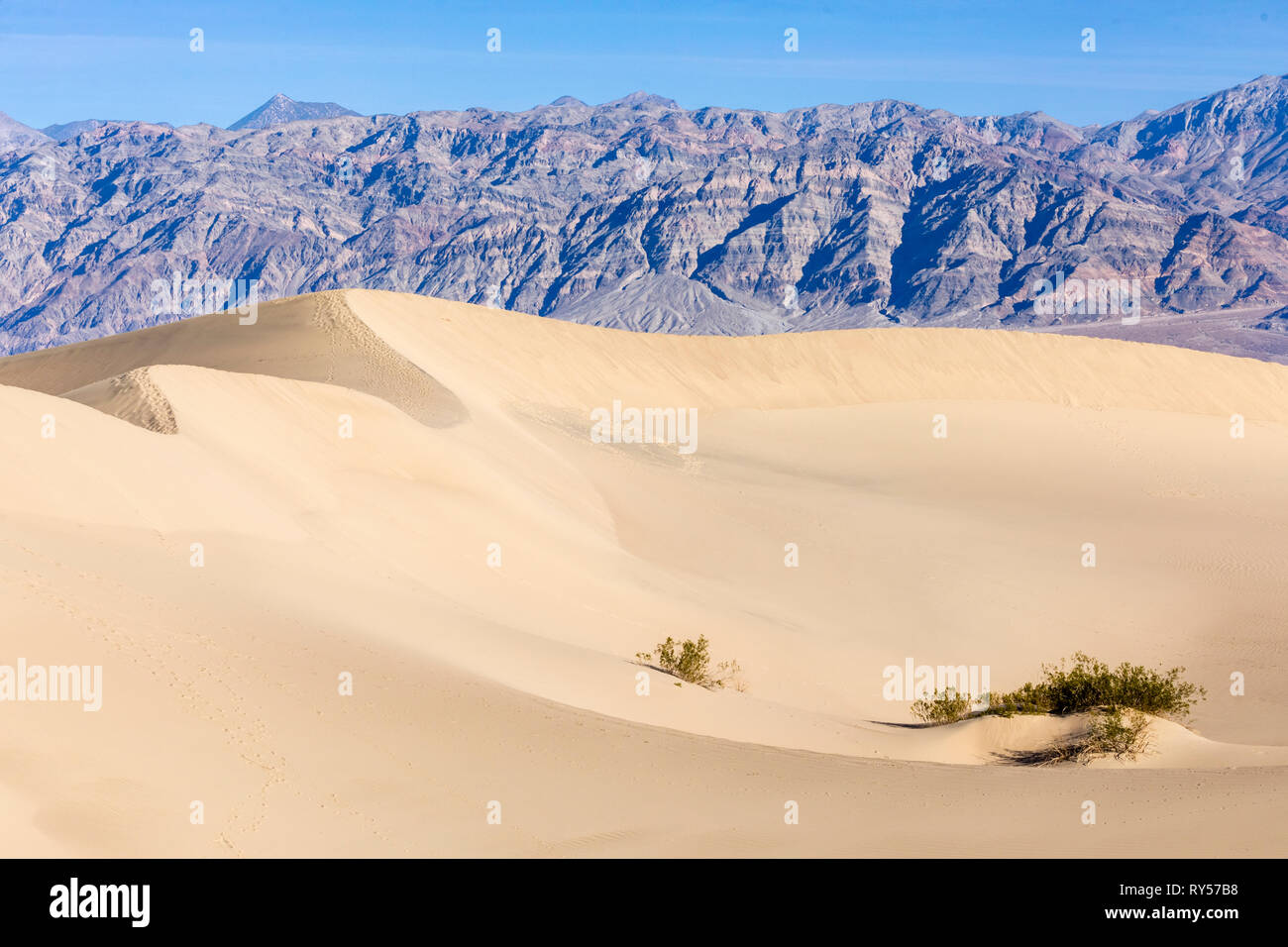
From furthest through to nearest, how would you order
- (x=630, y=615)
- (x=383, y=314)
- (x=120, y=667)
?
(x=383, y=314) < (x=630, y=615) < (x=120, y=667)

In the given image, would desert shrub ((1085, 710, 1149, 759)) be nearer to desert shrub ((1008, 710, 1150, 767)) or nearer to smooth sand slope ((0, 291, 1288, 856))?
desert shrub ((1008, 710, 1150, 767))

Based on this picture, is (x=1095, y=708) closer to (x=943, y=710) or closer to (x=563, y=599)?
(x=943, y=710)

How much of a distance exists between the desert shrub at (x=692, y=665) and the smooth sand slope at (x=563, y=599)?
51cm

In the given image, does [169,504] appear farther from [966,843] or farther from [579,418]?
[579,418]

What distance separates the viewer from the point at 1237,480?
36844mm

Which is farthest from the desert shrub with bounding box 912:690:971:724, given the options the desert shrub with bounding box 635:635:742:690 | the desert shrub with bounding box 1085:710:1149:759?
the desert shrub with bounding box 635:635:742:690

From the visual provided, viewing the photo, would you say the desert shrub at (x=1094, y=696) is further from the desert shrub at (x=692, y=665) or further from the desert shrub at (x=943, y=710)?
the desert shrub at (x=692, y=665)

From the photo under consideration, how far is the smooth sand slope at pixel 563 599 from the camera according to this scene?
946cm

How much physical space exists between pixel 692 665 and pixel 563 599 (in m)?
3.56

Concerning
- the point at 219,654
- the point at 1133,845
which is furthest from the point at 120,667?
the point at 1133,845

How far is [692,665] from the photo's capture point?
16.1 m

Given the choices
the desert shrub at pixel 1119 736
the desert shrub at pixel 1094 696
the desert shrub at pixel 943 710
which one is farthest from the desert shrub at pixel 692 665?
the desert shrub at pixel 1119 736

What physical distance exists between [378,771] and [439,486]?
13.4m

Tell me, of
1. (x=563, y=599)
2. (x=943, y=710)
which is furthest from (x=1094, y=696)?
(x=563, y=599)
